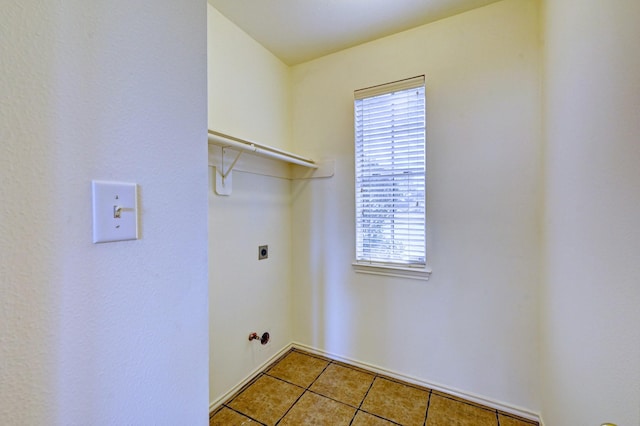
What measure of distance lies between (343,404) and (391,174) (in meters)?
1.55

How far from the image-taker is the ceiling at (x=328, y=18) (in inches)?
63.1

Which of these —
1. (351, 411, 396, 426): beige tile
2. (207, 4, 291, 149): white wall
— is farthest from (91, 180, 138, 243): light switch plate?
(351, 411, 396, 426): beige tile

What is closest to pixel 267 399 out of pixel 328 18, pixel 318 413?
pixel 318 413

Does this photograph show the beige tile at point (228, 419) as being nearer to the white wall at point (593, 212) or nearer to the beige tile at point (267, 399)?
the beige tile at point (267, 399)

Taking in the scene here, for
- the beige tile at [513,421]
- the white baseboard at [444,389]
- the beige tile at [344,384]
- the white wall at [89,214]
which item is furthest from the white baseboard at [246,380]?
the beige tile at [513,421]

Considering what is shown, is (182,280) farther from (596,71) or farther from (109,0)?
(596,71)

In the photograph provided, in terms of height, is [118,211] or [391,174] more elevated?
[391,174]

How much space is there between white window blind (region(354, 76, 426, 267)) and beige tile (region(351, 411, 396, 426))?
36.9 inches

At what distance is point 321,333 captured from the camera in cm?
220

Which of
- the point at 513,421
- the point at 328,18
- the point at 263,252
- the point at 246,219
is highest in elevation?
the point at 328,18

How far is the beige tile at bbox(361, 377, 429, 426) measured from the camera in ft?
5.07

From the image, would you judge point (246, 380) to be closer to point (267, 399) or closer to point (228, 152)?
point (267, 399)

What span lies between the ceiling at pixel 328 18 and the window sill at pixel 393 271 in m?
1.66

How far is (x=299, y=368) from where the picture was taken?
79.4 inches
